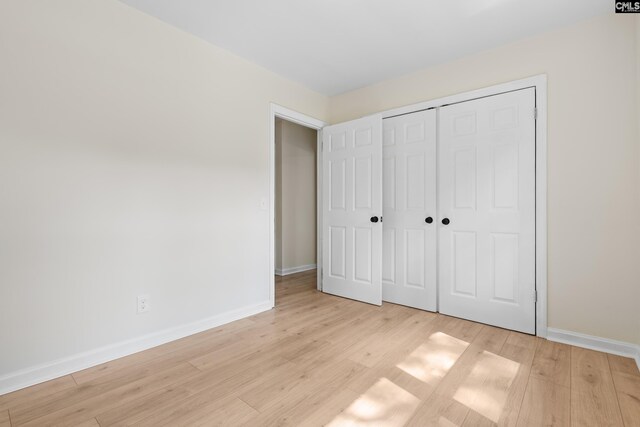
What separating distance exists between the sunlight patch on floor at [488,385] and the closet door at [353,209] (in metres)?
1.31

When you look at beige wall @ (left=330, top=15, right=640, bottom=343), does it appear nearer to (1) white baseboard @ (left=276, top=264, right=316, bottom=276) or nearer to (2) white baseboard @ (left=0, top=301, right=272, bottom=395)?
(2) white baseboard @ (left=0, top=301, right=272, bottom=395)

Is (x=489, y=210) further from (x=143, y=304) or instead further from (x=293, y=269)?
(x=293, y=269)

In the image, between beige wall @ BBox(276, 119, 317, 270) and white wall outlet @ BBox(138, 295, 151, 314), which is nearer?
white wall outlet @ BBox(138, 295, 151, 314)

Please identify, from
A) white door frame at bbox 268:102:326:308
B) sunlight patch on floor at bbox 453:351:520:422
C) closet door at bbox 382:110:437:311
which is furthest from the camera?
white door frame at bbox 268:102:326:308

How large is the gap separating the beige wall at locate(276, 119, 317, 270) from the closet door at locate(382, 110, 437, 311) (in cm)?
192

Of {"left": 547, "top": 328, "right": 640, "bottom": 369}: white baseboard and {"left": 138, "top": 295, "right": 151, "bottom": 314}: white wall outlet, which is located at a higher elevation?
{"left": 138, "top": 295, "right": 151, "bottom": 314}: white wall outlet

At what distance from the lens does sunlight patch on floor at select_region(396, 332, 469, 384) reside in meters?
1.89

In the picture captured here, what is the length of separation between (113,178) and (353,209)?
7.43 ft

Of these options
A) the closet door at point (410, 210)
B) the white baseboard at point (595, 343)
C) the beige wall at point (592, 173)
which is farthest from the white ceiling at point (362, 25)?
the white baseboard at point (595, 343)

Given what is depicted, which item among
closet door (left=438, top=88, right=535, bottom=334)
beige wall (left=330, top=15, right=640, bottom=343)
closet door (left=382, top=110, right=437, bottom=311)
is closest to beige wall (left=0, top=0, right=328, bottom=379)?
closet door (left=382, top=110, right=437, bottom=311)

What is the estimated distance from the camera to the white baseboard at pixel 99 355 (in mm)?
1735

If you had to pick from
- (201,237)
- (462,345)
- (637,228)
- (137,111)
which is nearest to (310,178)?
(201,237)

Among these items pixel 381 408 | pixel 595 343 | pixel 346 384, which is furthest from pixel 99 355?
pixel 595 343

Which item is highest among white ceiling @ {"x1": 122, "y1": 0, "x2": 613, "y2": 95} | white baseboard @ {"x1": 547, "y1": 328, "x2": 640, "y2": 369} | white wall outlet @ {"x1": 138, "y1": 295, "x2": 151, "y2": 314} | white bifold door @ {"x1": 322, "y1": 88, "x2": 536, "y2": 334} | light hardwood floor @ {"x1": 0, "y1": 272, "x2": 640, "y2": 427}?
white ceiling @ {"x1": 122, "y1": 0, "x2": 613, "y2": 95}
